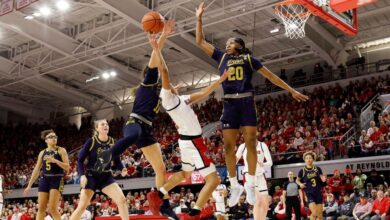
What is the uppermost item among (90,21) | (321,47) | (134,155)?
(90,21)

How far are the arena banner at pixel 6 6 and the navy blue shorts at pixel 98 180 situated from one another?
42.2 ft

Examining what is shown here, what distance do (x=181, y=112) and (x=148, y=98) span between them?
2.17ft

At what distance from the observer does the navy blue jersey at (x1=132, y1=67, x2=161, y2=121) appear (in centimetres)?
686

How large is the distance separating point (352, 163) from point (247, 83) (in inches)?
467

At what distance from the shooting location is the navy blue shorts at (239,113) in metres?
6.52

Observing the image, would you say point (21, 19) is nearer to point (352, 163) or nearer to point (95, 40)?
point (95, 40)

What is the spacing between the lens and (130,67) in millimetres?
30406

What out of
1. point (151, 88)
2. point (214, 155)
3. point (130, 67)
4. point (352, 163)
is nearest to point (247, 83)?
point (151, 88)

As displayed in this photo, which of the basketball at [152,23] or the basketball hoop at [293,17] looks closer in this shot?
the basketball at [152,23]

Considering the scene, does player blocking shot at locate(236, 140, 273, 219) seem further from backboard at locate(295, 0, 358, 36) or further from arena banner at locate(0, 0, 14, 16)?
arena banner at locate(0, 0, 14, 16)

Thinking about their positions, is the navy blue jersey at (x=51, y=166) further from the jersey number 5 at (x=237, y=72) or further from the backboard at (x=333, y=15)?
the backboard at (x=333, y=15)

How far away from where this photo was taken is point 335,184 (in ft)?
52.1

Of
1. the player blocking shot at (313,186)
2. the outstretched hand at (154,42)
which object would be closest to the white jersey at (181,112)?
the outstretched hand at (154,42)

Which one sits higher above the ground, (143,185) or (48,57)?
(48,57)
